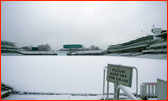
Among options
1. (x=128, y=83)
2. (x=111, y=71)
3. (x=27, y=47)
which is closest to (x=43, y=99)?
(x=111, y=71)

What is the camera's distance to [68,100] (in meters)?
2.98

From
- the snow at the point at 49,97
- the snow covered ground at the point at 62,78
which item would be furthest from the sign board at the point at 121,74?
the snow at the point at 49,97

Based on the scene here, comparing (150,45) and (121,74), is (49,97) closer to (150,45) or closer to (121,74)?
(121,74)

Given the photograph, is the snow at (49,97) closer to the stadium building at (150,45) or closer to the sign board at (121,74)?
the sign board at (121,74)

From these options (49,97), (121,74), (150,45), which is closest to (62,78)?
(49,97)

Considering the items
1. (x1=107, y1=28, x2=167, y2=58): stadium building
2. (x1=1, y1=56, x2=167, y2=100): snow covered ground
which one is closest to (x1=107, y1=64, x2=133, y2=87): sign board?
(x1=1, y1=56, x2=167, y2=100): snow covered ground

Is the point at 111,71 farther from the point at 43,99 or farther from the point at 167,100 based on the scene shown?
the point at 43,99

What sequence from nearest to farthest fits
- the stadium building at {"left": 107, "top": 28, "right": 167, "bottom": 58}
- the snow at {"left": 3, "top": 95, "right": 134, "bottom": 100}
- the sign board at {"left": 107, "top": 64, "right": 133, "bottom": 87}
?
the sign board at {"left": 107, "top": 64, "right": 133, "bottom": 87} < the snow at {"left": 3, "top": 95, "right": 134, "bottom": 100} < the stadium building at {"left": 107, "top": 28, "right": 167, "bottom": 58}

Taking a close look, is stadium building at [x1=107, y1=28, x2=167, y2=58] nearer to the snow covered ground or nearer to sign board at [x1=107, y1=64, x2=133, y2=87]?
the snow covered ground

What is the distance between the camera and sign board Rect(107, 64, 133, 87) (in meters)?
1.80

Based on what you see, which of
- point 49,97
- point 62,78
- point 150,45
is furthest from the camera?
point 150,45

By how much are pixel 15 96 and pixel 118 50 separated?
62607 mm

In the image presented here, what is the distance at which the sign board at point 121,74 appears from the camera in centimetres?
180

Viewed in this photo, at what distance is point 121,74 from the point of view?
6.35 feet
